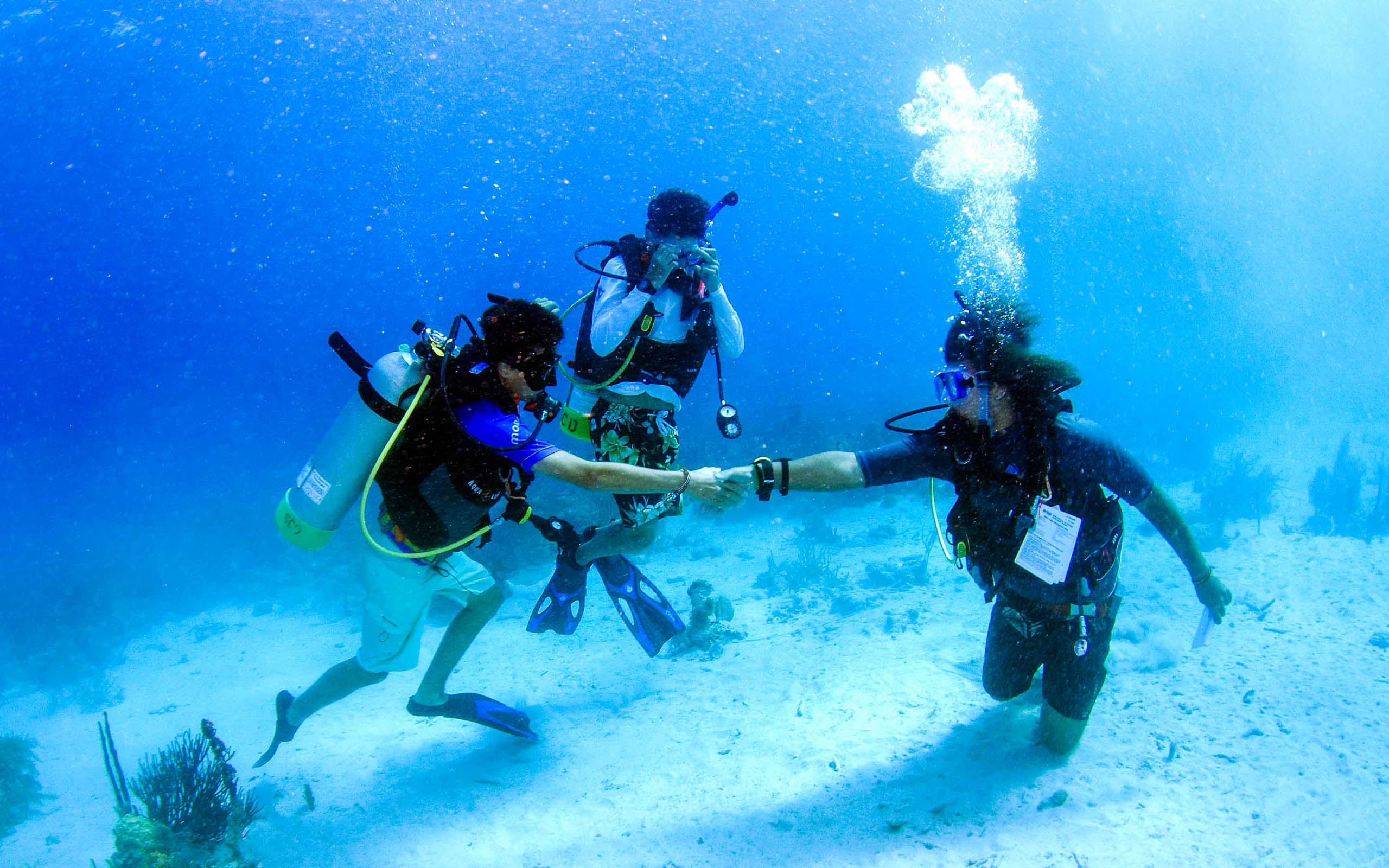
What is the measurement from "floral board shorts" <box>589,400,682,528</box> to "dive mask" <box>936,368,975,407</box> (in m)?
1.73

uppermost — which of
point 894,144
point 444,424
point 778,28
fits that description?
point 894,144

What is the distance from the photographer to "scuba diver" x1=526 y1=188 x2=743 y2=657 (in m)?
3.77

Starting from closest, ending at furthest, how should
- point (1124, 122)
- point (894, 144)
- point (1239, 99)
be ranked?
point (1239, 99)
point (1124, 122)
point (894, 144)

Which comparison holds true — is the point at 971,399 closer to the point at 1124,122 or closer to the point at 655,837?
the point at 655,837

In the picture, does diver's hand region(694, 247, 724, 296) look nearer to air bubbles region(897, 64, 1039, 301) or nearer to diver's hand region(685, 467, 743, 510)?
diver's hand region(685, 467, 743, 510)

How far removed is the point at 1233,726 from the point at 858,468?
3.26 meters

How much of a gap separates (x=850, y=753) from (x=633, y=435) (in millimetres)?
2591

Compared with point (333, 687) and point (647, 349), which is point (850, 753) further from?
point (333, 687)

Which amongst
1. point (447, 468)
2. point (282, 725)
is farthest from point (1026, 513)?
point (282, 725)

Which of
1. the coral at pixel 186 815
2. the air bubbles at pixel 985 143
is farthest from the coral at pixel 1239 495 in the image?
the coral at pixel 186 815

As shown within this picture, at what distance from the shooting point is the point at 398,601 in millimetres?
3930

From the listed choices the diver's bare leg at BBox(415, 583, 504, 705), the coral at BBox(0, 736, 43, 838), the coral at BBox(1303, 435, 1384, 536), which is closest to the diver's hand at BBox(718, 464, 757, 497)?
the diver's bare leg at BBox(415, 583, 504, 705)

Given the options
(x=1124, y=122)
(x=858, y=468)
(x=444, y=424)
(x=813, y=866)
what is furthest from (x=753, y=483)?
(x=1124, y=122)

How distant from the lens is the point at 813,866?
2.97 m
